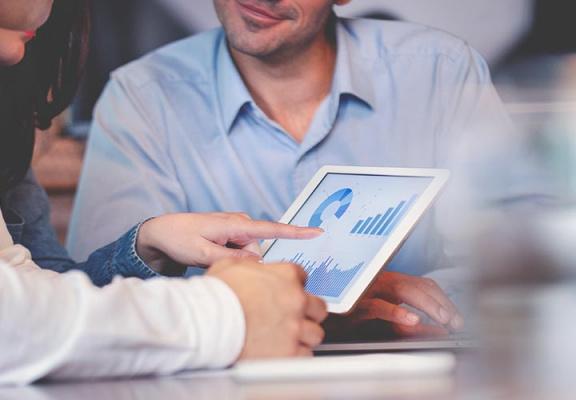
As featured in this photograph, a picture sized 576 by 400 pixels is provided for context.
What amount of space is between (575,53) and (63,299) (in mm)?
2227

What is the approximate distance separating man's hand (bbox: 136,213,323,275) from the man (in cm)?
45

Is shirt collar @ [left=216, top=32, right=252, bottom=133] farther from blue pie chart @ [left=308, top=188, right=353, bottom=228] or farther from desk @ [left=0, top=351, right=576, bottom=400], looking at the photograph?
desk @ [left=0, top=351, right=576, bottom=400]

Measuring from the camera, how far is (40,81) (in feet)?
5.47

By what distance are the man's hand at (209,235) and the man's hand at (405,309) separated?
0.14m

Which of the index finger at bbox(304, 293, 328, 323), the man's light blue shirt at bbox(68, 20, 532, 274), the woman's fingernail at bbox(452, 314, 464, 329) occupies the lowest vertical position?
the man's light blue shirt at bbox(68, 20, 532, 274)

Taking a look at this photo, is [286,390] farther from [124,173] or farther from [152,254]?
[124,173]

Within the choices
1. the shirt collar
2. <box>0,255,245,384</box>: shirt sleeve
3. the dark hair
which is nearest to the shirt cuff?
<box>0,255,245,384</box>: shirt sleeve

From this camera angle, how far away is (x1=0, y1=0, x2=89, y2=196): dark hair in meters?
1.62

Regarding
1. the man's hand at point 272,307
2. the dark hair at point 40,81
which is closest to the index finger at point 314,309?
the man's hand at point 272,307

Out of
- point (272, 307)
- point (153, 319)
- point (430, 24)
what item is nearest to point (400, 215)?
point (272, 307)

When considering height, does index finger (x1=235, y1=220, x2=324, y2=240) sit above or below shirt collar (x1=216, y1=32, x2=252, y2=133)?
above

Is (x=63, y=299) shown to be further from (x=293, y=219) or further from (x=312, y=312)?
(x=293, y=219)

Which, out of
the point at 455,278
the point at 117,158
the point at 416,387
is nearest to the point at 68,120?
the point at 117,158

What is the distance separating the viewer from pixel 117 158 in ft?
6.11
